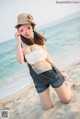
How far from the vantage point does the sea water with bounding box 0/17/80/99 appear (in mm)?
1792

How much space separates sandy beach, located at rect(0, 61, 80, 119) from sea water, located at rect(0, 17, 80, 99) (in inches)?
2.1

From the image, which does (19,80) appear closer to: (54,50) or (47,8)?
(54,50)

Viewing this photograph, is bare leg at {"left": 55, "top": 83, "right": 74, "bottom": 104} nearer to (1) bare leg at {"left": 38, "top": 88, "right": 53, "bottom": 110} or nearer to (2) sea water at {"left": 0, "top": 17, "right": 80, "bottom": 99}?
(1) bare leg at {"left": 38, "top": 88, "right": 53, "bottom": 110}

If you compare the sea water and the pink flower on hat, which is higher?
the pink flower on hat

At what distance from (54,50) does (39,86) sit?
1.65ft

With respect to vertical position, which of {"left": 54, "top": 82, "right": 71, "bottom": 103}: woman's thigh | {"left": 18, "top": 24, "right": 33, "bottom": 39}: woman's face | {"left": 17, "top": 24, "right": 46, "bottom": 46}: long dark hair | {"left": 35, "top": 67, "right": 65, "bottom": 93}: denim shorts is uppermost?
{"left": 18, "top": 24, "right": 33, "bottom": 39}: woman's face

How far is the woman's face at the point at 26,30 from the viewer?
4.94 feet

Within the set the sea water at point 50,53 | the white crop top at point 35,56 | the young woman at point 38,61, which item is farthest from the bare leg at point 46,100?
the sea water at point 50,53

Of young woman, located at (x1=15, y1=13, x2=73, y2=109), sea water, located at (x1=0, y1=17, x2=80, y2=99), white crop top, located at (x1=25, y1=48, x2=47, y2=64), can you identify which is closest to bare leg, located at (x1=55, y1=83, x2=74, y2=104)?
young woman, located at (x1=15, y1=13, x2=73, y2=109)

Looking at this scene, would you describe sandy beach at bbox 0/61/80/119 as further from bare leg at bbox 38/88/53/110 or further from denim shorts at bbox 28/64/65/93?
denim shorts at bbox 28/64/65/93

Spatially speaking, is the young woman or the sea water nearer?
the young woman

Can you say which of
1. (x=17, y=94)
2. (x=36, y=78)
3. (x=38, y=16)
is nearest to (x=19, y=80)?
(x=17, y=94)

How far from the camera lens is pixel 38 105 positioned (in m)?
1.68

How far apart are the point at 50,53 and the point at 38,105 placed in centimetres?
47
